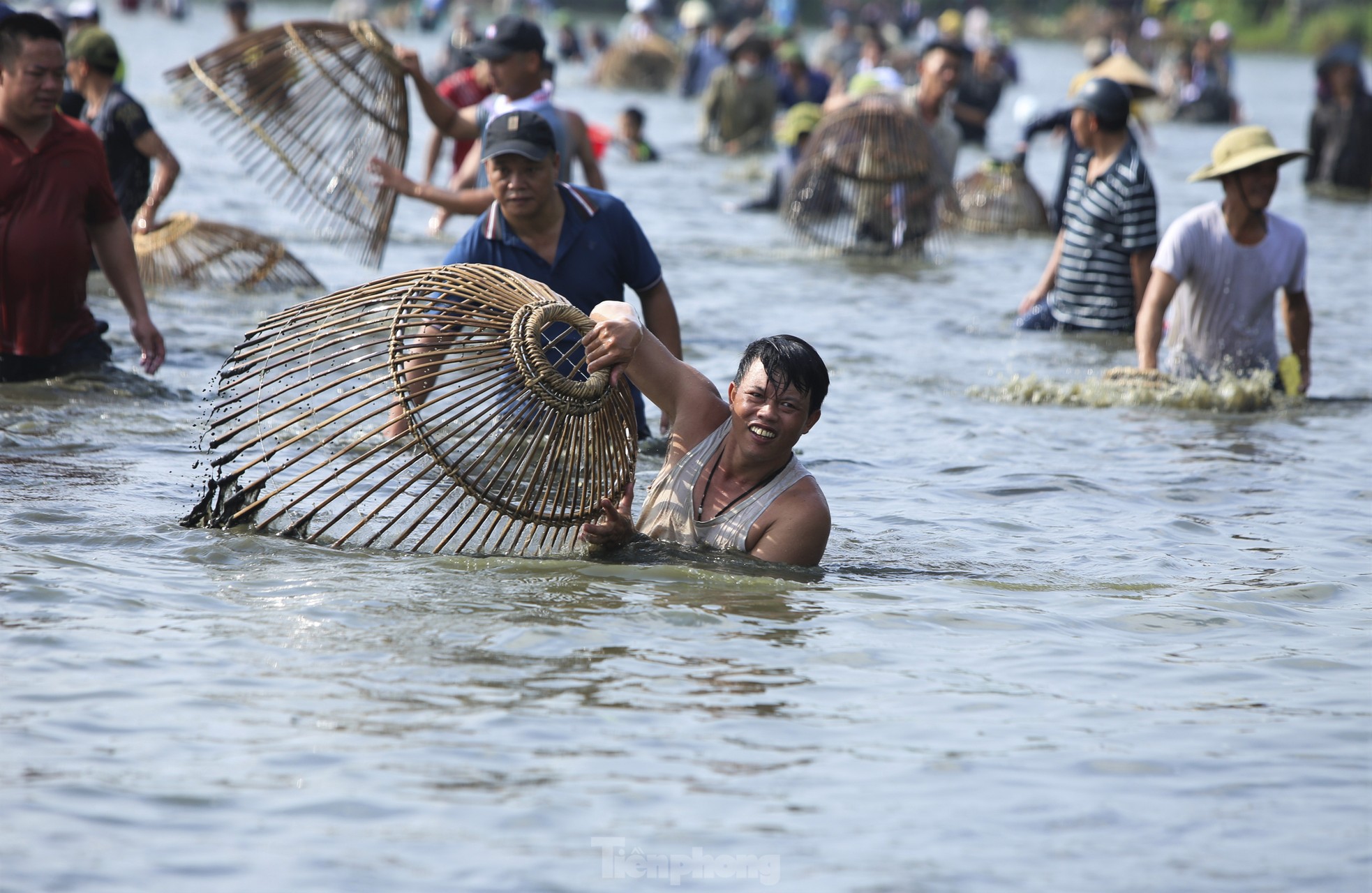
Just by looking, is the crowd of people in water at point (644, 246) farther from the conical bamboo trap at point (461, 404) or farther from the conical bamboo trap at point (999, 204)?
the conical bamboo trap at point (999, 204)

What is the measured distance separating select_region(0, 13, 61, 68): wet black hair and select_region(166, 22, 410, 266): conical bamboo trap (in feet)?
4.00

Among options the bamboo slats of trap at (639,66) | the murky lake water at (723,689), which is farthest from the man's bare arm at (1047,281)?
the bamboo slats of trap at (639,66)

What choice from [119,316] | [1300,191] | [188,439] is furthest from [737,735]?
[1300,191]

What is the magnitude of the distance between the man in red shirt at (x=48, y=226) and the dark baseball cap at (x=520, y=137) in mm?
Answer: 1825

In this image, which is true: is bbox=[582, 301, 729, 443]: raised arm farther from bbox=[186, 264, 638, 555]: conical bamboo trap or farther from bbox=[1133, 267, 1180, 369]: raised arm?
bbox=[1133, 267, 1180, 369]: raised arm

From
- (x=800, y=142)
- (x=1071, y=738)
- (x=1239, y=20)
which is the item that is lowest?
(x=1071, y=738)

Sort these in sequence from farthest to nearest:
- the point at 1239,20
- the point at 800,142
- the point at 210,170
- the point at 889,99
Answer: the point at 1239,20, the point at 210,170, the point at 800,142, the point at 889,99

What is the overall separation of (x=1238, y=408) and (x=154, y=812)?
20.0 ft

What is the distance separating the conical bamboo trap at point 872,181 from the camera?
12.7 meters

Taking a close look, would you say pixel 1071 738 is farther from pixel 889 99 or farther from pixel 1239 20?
pixel 1239 20

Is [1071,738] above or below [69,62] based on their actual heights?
below

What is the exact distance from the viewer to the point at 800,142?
14727 mm

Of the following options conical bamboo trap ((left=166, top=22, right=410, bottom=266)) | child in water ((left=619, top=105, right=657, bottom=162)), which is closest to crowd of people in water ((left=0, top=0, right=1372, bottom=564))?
conical bamboo trap ((left=166, top=22, right=410, bottom=266))

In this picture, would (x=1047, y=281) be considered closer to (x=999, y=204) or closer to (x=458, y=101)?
(x=458, y=101)
